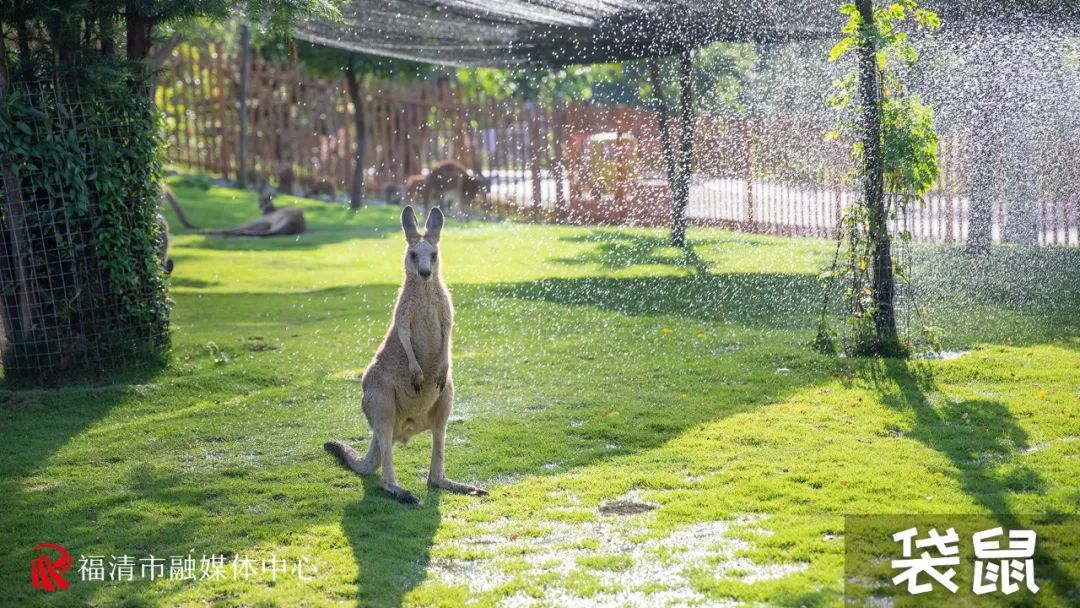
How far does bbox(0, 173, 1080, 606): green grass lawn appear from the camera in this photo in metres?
5.21

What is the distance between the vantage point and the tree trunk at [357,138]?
22.6m

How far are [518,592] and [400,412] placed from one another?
6.31 ft

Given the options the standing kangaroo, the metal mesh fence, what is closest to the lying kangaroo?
the metal mesh fence

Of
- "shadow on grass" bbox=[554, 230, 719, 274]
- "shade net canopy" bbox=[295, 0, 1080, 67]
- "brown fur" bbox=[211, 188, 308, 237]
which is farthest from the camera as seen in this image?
"brown fur" bbox=[211, 188, 308, 237]

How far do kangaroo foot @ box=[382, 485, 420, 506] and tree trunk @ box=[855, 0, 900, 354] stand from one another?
173 inches

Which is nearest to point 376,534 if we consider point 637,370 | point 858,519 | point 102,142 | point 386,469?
point 386,469

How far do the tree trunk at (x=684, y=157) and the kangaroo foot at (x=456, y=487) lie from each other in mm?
9483

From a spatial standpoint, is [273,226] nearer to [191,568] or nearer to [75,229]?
[75,229]

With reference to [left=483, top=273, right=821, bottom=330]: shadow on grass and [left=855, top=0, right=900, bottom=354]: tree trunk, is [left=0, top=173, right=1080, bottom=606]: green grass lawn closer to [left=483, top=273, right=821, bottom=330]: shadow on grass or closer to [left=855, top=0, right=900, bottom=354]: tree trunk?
[left=483, top=273, right=821, bottom=330]: shadow on grass

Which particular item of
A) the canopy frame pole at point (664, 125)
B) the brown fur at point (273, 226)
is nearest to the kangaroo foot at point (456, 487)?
the canopy frame pole at point (664, 125)

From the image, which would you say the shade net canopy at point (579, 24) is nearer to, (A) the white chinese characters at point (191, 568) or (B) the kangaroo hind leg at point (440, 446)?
(B) the kangaroo hind leg at point (440, 446)

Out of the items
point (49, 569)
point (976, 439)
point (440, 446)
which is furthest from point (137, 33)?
point (976, 439)

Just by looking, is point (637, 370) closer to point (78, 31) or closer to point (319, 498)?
point (319, 498)

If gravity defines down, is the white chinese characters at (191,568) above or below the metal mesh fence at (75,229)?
below
